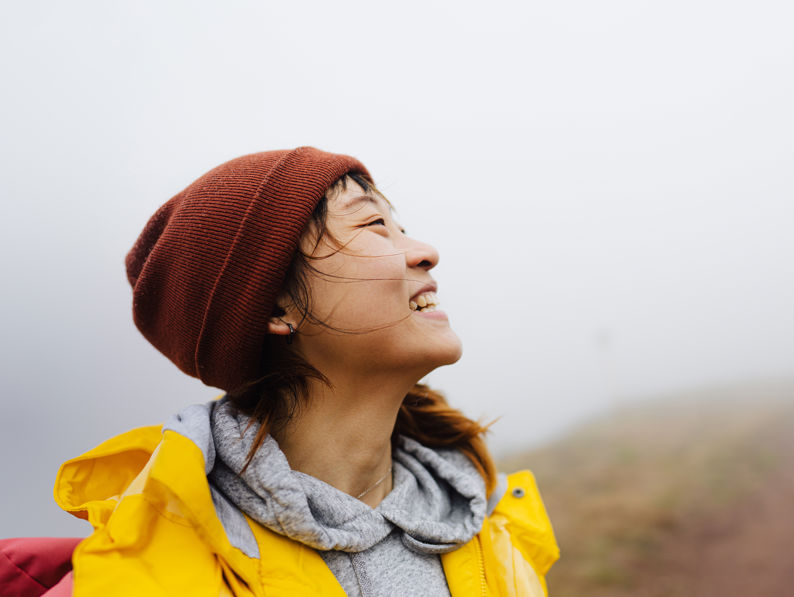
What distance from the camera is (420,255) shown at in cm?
127

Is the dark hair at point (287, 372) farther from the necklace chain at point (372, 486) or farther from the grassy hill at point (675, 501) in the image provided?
the grassy hill at point (675, 501)

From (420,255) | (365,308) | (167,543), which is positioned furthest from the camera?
(420,255)

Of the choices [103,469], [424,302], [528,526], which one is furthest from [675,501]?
[103,469]

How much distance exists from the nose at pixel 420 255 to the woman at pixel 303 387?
0.01 m

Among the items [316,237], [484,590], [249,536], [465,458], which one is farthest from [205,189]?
[484,590]

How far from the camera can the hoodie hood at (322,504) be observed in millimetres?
1048

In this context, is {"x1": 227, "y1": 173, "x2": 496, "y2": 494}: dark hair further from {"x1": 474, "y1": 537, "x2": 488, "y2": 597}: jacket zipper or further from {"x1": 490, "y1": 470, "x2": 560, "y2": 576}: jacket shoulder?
{"x1": 474, "y1": 537, "x2": 488, "y2": 597}: jacket zipper

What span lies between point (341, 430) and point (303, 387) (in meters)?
0.15

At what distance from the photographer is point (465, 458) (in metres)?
1.54

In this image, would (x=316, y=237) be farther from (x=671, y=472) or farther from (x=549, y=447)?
(x=671, y=472)

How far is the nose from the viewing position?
1260 mm

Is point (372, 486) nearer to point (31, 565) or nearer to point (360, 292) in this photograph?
point (360, 292)

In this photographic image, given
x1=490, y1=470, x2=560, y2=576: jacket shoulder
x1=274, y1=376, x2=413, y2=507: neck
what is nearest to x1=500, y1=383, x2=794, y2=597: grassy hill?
x1=490, y1=470, x2=560, y2=576: jacket shoulder

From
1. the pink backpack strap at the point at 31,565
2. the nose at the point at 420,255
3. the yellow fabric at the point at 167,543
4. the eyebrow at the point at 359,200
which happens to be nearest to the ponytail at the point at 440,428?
the yellow fabric at the point at 167,543
